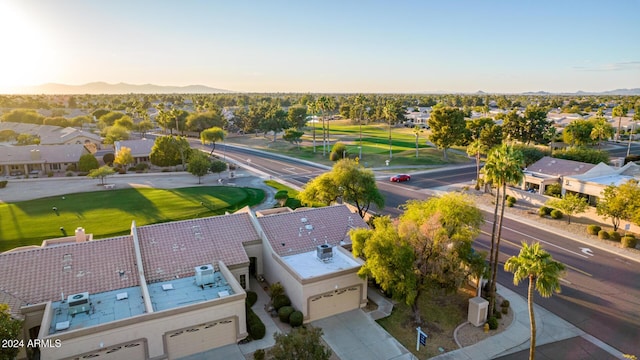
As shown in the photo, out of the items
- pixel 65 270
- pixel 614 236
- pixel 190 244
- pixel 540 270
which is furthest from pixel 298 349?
pixel 614 236

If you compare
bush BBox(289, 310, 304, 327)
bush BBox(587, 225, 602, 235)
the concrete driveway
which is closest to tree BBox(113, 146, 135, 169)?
bush BBox(289, 310, 304, 327)

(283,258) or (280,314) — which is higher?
(283,258)

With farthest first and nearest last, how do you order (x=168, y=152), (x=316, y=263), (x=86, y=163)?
(x=168, y=152), (x=86, y=163), (x=316, y=263)

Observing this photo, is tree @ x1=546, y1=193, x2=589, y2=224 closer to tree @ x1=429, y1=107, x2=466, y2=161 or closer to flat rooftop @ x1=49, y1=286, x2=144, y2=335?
tree @ x1=429, y1=107, x2=466, y2=161

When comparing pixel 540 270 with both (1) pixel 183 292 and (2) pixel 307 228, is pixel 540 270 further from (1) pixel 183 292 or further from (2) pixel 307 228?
(1) pixel 183 292

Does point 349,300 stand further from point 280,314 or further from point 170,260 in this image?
point 170,260

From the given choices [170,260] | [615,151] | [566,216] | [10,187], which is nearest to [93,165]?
[10,187]

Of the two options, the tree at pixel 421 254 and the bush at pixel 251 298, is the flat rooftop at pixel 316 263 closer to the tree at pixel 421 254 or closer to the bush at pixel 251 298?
the tree at pixel 421 254
